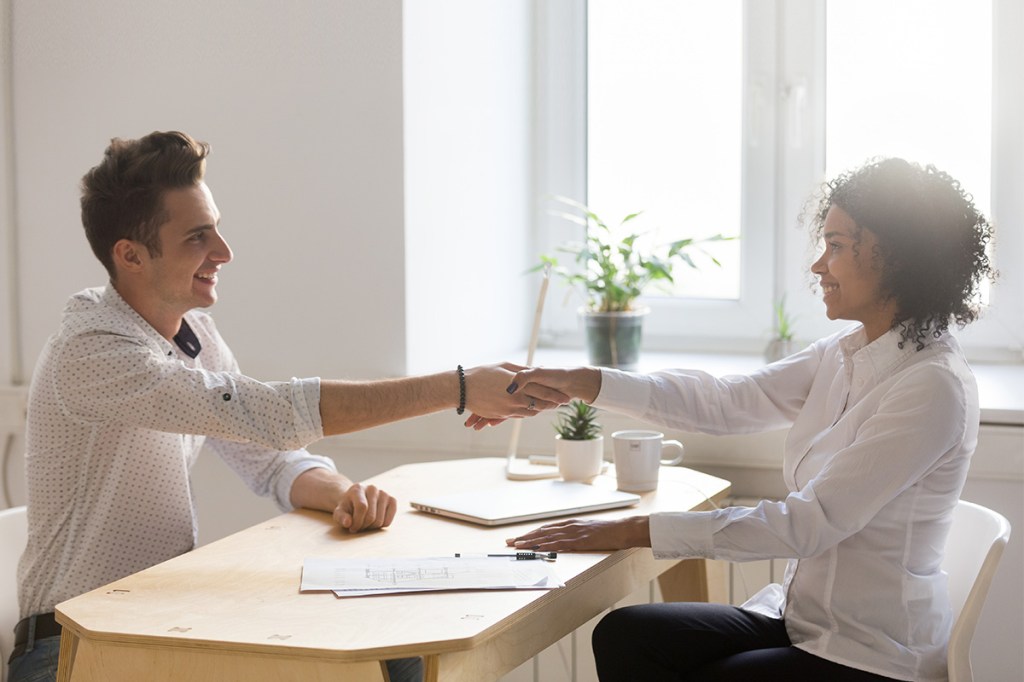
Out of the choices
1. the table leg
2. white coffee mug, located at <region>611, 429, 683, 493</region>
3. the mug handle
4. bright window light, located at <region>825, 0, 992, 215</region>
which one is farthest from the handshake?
bright window light, located at <region>825, 0, 992, 215</region>

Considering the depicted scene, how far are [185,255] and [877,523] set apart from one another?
3.79 feet

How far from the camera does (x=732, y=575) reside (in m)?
2.51

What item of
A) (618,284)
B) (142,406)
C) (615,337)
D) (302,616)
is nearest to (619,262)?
(618,284)

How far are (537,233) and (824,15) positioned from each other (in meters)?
0.89

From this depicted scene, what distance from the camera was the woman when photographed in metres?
1.68

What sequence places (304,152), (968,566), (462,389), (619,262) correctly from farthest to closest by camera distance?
(619,262) < (304,152) < (462,389) < (968,566)

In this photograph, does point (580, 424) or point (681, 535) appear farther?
point (580, 424)

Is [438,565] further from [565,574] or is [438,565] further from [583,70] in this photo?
[583,70]

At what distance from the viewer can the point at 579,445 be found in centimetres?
217

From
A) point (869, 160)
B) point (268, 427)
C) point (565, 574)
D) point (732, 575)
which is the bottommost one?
point (732, 575)

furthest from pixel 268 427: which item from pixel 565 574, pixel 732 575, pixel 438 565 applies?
pixel 732 575

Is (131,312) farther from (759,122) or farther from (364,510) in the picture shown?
(759,122)

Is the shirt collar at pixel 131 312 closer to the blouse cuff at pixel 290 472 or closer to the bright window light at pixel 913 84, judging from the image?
the blouse cuff at pixel 290 472

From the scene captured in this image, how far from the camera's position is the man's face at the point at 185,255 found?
1941mm
